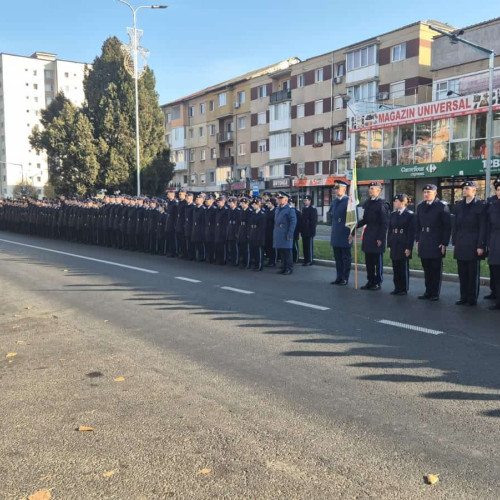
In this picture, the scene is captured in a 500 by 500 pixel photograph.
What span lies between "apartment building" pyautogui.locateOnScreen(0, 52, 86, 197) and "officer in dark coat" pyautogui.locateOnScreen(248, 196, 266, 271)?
302 ft

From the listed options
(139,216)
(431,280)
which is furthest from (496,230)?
(139,216)

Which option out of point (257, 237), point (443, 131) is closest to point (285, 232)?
point (257, 237)

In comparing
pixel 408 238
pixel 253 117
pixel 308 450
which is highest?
pixel 253 117

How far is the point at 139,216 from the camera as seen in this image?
59.0 feet

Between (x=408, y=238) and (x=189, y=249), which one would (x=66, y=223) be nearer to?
(x=189, y=249)

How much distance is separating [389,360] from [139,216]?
Answer: 1377 centimetres

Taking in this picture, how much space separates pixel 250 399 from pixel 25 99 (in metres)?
107

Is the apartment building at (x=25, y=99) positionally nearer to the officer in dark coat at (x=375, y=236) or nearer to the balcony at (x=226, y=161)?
the balcony at (x=226, y=161)

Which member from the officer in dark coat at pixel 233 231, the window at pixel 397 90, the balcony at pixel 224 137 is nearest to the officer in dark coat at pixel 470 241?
the officer in dark coat at pixel 233 231

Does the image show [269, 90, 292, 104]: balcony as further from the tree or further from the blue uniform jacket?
the blue uniform jacket

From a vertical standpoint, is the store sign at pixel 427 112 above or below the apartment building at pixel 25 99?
below

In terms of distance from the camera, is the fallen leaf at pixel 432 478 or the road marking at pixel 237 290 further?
the road marking at pixel 237 290

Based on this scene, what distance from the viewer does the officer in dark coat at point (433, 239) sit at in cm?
895

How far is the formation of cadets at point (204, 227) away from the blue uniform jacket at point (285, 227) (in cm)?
2
